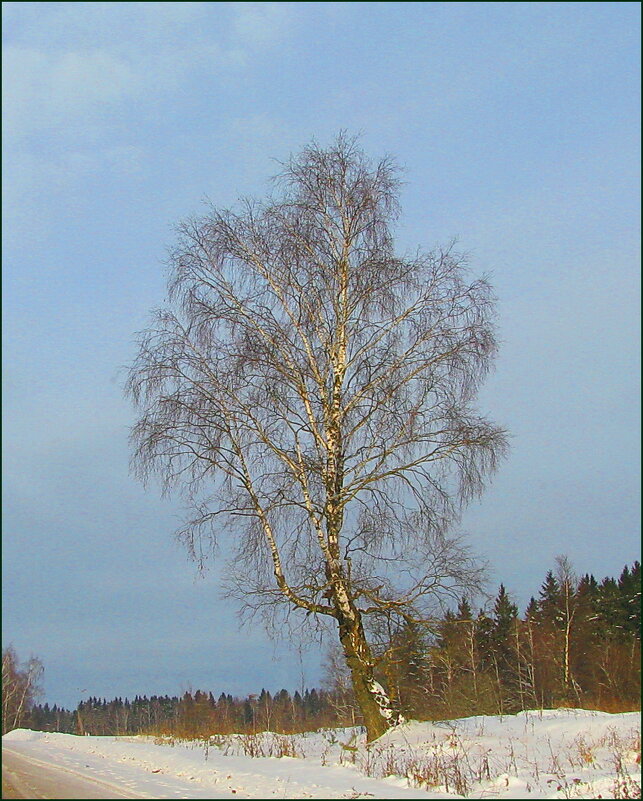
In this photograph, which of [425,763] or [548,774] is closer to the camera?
[548,774]

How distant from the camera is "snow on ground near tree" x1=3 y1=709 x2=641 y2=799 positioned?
9.33m

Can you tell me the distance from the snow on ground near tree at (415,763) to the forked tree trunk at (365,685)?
0.38 m

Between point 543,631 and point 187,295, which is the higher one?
point 187,295

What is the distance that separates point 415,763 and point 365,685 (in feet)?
11.4

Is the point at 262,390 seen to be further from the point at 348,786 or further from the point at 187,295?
the point at 348,786

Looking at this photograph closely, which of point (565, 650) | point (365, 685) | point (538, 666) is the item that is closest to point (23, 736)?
point (365, 685)

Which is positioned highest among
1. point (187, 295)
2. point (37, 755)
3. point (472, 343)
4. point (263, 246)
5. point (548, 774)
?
point (263, 246)

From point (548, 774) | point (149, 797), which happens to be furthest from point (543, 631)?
point (149, 797)

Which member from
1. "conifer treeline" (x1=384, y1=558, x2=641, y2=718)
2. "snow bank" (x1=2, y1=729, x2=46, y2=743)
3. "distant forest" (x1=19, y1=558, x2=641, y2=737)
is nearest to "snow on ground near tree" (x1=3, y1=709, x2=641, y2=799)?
"distant forest" (x1=19, y1=558, x2=641, y2=737)

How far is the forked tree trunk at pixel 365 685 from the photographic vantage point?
14.0 m

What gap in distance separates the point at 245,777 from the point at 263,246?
10.1 metres

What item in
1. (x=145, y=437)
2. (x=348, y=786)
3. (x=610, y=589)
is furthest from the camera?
(x=610, y=589)

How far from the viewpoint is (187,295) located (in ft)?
52.2

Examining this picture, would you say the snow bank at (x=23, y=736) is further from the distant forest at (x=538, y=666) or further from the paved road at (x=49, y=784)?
the paved road at (x=49, y=784)
